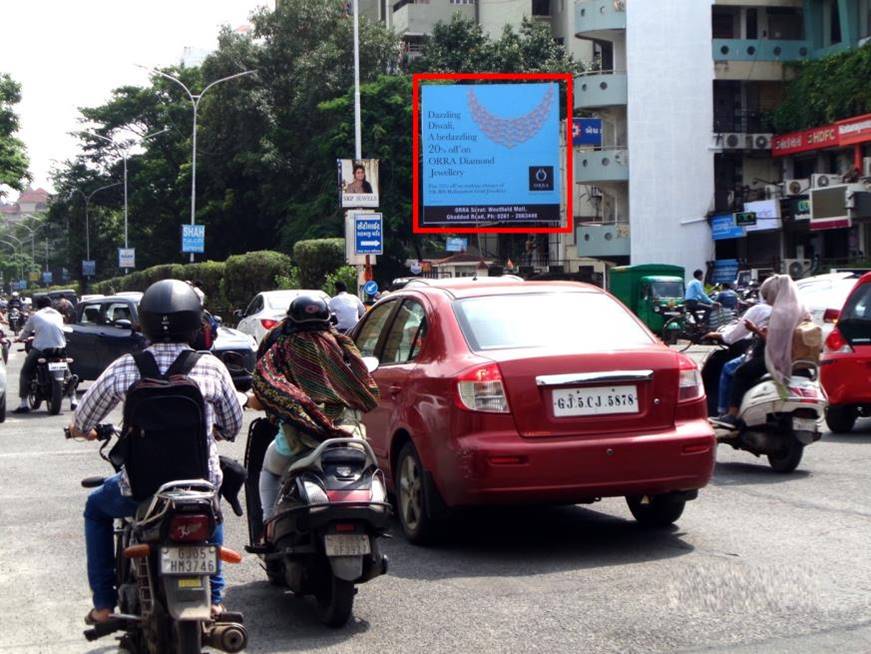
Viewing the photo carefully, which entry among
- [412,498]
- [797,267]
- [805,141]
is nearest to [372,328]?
[412,498]

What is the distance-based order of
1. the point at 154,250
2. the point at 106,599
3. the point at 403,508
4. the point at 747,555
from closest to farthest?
the point at 106,599 → the point at 747,555 → the point at 403,508 → the point at 154,250

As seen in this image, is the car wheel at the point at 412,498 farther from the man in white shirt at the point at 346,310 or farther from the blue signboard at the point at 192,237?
the blue signboard at the point at 192,237

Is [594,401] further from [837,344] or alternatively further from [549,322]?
[837,344]

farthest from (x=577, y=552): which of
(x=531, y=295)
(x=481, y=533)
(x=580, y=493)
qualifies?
(x=531, y=295)

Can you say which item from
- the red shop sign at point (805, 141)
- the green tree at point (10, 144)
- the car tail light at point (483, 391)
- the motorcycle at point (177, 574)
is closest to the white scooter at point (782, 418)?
the car tail light at point (483, 391)

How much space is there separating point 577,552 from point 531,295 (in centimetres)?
167

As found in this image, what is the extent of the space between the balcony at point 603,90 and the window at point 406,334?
148ft

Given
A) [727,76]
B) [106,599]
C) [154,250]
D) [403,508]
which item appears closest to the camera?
[106,599]

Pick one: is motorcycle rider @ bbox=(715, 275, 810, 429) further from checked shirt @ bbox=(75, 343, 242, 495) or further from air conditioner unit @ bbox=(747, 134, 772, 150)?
air conditioner unit @ bbox=(747, 134, 772, 150)

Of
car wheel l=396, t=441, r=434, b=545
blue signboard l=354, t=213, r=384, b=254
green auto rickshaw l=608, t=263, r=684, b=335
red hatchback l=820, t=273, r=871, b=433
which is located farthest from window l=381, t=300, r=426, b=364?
green auto rickshaw l=608, t=263, r=684, b=335

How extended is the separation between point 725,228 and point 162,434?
160ft

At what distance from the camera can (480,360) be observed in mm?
7926

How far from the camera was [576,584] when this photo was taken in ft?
23.3

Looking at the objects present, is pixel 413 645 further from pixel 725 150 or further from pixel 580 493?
→ pixel 725 150
